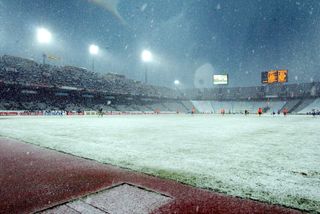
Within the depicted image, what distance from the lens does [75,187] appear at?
3352mm

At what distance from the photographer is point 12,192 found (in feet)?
10.3

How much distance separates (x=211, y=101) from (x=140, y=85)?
2868 centimetres

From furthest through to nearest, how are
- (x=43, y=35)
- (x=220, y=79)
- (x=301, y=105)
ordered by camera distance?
1. (x=220, y=79)
2. (x=301, y=105)
3. (x=43, y=35)

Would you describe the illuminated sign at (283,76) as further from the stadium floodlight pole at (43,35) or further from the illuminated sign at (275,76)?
the stadium floodlight pole at (43,35)

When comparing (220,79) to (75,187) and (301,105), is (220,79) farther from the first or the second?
(75,187)

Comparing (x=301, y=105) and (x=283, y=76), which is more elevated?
(x=283, y=76)

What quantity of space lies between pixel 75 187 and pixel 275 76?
64.3 m

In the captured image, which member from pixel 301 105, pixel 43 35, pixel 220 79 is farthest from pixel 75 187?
pixel 301 105

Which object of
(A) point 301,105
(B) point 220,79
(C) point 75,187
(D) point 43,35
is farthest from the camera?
(B) point 220,79

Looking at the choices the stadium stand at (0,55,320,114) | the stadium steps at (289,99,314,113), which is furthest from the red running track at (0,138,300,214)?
the stadium steps at (289,99,314,113)

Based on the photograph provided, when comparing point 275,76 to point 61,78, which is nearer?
point 61,78

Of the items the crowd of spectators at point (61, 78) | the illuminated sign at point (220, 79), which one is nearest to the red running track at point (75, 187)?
the crowd of spectators at point (61, 78)

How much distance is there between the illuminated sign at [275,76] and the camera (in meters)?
58.0

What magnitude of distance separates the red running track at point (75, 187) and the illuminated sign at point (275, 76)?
206 feet
